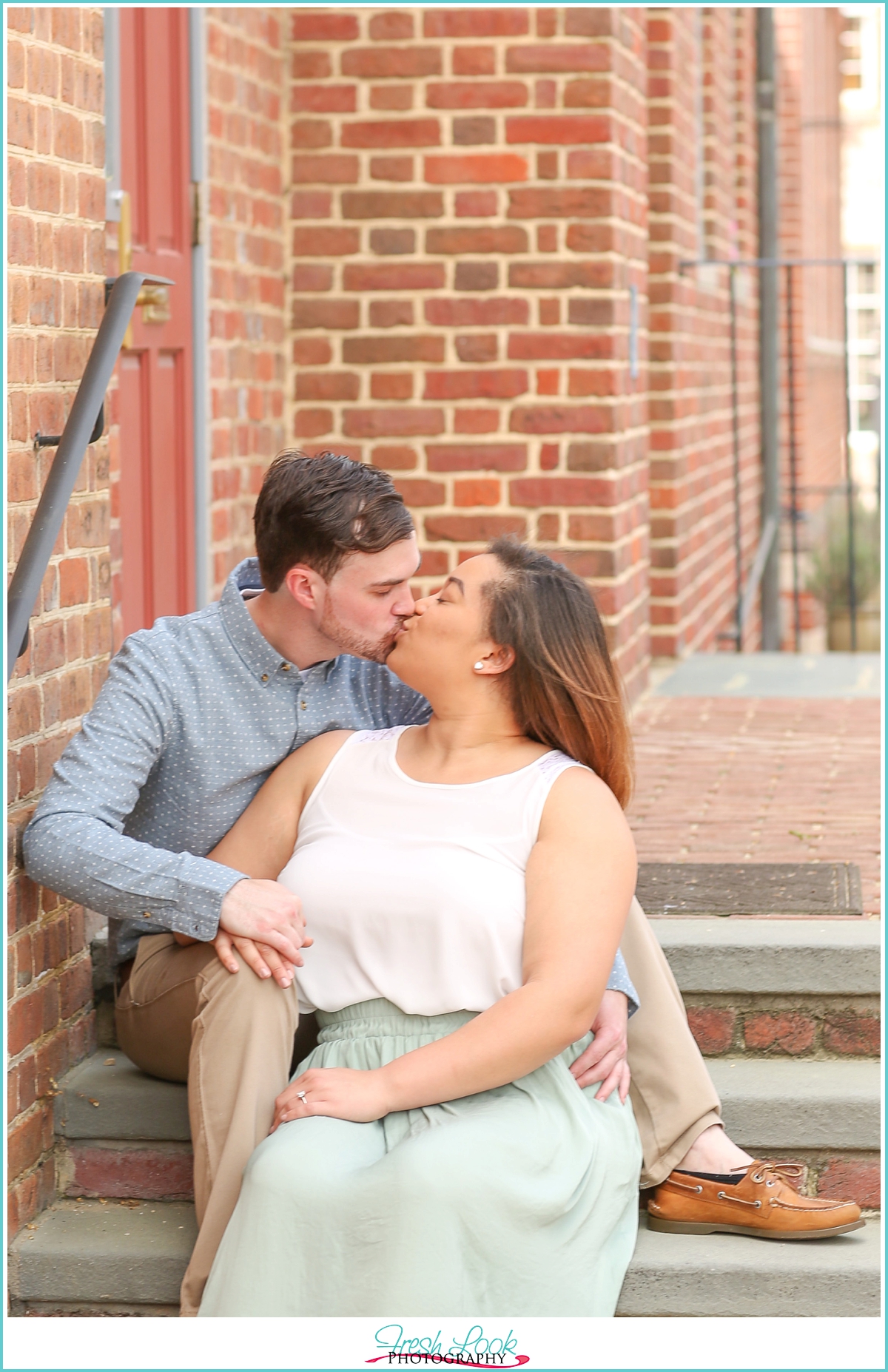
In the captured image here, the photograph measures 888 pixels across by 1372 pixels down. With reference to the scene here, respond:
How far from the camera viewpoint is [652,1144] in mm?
2619

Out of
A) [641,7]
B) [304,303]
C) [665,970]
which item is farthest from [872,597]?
[665,970]

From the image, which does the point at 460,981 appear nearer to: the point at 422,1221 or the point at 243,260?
the point at 422,1221

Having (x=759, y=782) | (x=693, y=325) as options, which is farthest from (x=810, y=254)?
(x=759, y=782)

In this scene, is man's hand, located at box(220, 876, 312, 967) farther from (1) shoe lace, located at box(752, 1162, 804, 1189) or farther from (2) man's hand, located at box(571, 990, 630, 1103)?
(1) shoe lace, located at box(752, 1162, 804, 1189)

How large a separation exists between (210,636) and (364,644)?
0.91ft

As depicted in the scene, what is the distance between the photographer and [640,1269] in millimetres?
2512

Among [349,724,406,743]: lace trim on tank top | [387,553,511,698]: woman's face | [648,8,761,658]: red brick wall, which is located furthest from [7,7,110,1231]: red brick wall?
[648,8,761,658]: red brick wall

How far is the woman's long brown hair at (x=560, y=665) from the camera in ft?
8.22

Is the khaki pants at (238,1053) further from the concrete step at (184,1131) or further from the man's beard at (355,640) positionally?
the man's beard at (355,640)

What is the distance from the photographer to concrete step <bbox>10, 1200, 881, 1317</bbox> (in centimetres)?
250

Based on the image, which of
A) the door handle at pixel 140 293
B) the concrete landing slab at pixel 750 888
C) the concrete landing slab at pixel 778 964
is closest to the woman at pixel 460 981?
the concrete landing slab at pixel 778 964

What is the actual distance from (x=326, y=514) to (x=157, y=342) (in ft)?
4.99

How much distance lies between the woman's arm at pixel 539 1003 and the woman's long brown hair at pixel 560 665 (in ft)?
0.59

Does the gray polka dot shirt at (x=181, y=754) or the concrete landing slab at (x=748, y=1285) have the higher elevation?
the gray polka dot shirt at (x=181, y=754)
